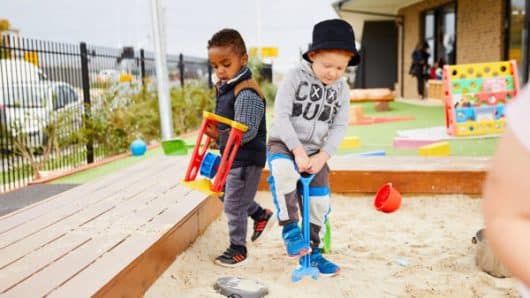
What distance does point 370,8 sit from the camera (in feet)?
62.6

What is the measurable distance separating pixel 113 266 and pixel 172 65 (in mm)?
10622

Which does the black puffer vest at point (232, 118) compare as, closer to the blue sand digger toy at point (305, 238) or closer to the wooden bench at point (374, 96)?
the blue sand digger toy at point (305, 238)

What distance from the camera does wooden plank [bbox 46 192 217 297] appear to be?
6.95ft

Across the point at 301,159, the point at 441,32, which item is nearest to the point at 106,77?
the point at 301,159

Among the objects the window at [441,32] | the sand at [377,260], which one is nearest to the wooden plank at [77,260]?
the sand at [377,260]

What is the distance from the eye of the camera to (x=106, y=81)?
307 inches

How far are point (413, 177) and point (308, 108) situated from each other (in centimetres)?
211

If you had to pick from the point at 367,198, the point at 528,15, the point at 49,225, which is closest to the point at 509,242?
the point at 49,225

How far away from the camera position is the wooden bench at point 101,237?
7.12ft

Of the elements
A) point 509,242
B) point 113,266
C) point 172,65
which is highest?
point 172,65

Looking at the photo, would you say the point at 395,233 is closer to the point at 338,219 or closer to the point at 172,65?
the point at 338,219

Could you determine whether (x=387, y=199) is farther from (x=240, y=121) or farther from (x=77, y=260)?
(x=77, y=260)

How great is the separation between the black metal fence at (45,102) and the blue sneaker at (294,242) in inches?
162

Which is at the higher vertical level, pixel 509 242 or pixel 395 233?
pixel 509 242
